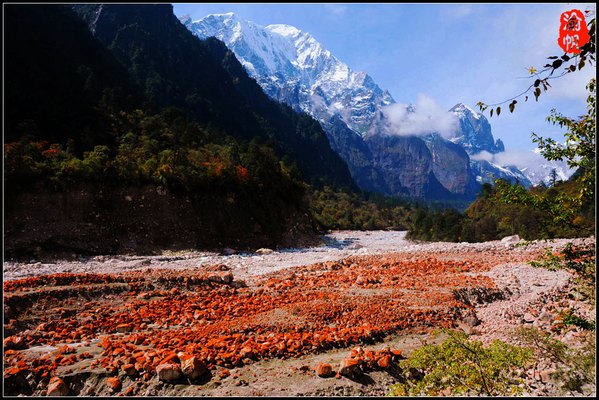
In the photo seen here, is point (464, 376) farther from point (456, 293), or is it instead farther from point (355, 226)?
point (355, 226)

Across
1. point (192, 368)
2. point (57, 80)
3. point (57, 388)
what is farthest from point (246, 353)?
point (57, 80)

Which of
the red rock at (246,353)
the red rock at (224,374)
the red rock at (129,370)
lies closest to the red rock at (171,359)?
the red rock at (129,370)

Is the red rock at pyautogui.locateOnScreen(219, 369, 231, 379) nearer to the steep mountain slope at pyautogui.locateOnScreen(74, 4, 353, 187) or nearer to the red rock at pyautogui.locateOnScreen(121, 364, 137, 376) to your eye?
the red rock at pyautogui.locateOnScreen(121, 364, 137, 376)

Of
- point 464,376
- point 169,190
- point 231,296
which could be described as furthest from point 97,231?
point 464,376

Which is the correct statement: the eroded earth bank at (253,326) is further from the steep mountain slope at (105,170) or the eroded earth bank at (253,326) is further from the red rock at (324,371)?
the steep mountain slope at (105,170)

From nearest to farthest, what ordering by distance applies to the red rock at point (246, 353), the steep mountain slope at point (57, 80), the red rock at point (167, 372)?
the red rock at point (167, 372) → the red rock at point (246, 353) → the steep mountain slope at point (57, 80)

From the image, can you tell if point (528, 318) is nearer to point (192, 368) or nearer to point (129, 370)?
point (192, 368)
